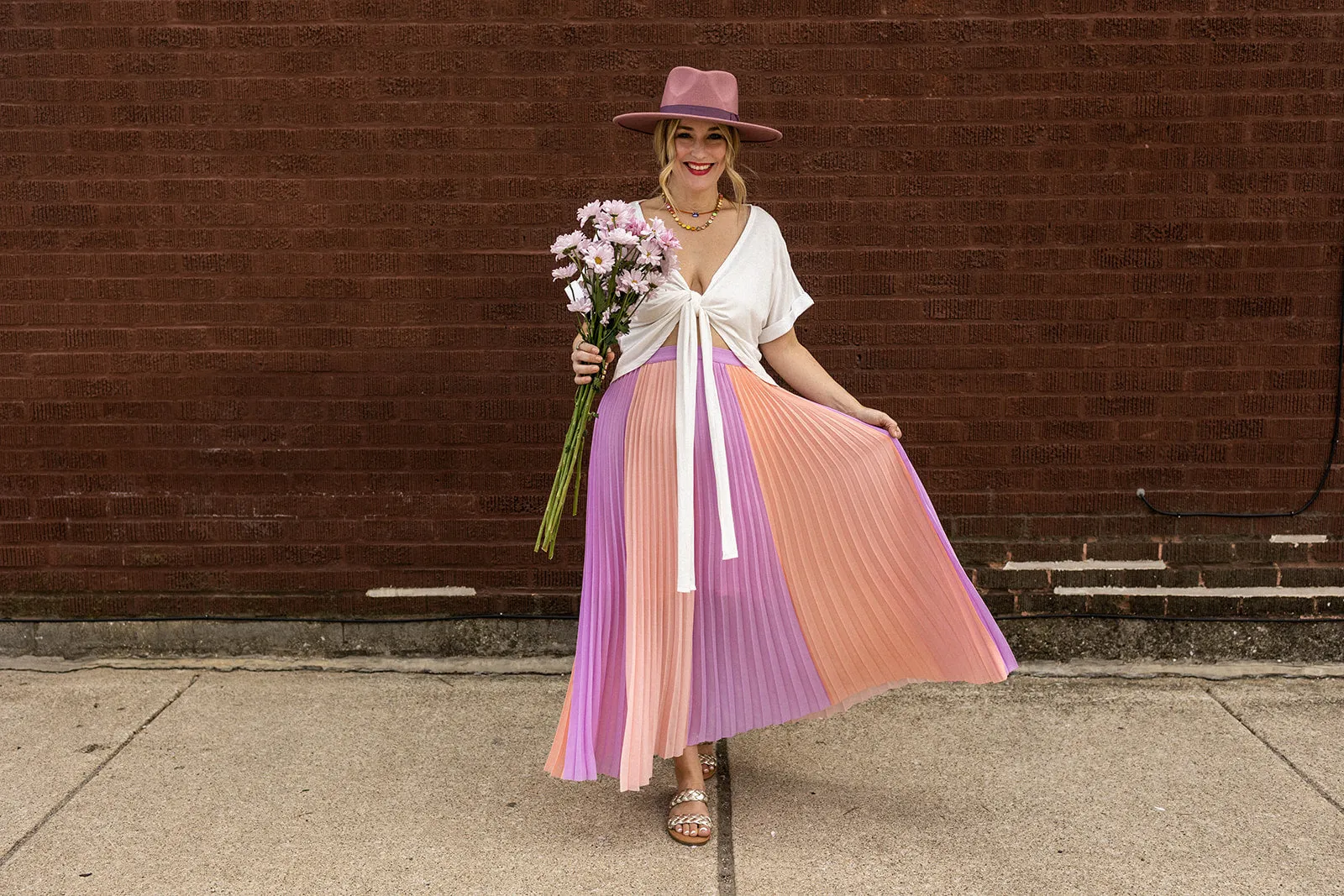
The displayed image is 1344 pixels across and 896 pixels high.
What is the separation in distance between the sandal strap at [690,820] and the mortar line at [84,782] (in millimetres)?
1736

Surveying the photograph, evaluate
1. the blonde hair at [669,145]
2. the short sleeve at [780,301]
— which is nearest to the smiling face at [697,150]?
the blonde hair at [669,145]

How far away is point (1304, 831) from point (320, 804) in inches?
107

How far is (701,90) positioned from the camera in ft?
11.1

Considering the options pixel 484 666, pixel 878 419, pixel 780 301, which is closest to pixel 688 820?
pixel 878 419

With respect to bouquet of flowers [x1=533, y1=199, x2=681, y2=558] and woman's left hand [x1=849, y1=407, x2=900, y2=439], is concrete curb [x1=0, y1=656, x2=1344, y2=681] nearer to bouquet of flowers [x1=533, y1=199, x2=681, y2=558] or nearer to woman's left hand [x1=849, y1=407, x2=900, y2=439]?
bouquet of flowers [x1=533, y1=199, x2=681, y2=558]

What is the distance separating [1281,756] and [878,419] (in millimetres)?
1719

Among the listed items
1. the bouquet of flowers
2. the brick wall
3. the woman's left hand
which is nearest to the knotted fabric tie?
the bouquet of flowers

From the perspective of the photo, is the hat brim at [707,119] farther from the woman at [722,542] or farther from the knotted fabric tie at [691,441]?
the knotted fabric tie at [691,441]

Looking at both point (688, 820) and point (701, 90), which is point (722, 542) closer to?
point (688, 820)

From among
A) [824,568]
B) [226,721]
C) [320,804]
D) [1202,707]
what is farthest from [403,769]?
[1202,707]

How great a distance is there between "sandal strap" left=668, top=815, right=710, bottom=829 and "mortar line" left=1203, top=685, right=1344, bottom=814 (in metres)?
Result: 1.77

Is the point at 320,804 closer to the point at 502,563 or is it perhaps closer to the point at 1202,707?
the point at 502,563

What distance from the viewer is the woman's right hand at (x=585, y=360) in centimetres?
334

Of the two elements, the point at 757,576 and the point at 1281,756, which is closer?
the point at 757,576
